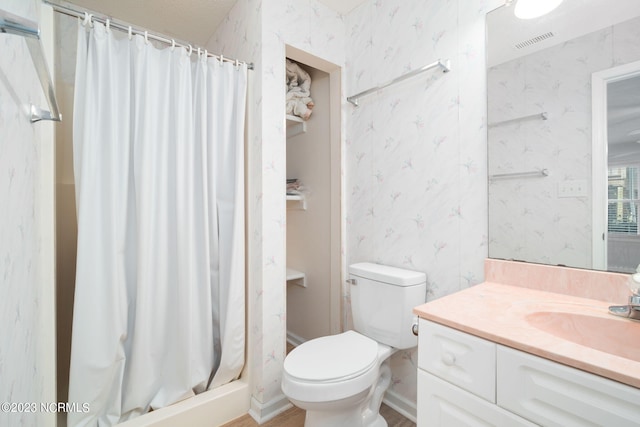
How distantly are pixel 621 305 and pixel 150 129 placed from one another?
1.94m

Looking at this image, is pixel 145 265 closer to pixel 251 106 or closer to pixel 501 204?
pixel 251 106

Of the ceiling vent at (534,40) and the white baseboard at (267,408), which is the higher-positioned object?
the ceiling vent at (534,40)

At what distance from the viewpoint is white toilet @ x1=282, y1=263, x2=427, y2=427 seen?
3.76ft

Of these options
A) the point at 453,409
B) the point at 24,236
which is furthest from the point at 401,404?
the point at 24,236

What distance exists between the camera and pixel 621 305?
906 mm

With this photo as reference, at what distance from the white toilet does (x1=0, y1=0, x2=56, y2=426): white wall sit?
2.80 feet

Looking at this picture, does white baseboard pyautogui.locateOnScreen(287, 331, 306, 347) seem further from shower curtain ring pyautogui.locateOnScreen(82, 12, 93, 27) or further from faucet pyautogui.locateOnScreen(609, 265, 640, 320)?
shower curtain ring pyautogui.locateOnScreen(82, 12, 93, 27)

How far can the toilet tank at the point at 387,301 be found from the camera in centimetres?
139

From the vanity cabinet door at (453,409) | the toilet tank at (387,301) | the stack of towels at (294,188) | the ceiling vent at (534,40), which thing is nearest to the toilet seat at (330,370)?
the toilet tank at (387,301)

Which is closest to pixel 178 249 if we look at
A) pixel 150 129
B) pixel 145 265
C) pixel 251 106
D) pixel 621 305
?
pixel 145 265

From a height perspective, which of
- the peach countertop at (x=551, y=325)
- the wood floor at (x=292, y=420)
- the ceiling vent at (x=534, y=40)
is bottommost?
the wood floor at (x=292, y=420)

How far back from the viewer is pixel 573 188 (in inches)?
40.8

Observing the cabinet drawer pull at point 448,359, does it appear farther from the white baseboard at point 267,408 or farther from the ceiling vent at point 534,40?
the ceiling vent at point 534,40

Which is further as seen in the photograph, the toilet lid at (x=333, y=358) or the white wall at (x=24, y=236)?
the toilet lid at (x=333, y=358)
